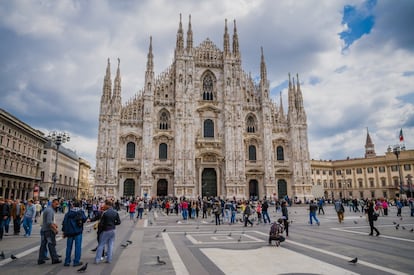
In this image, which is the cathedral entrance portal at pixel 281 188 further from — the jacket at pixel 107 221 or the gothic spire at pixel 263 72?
the jacket at pixel 107 221

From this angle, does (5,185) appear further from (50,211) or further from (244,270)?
(244,270)

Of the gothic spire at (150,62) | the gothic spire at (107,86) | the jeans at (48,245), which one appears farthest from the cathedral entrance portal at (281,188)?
the jeans at (48,245)

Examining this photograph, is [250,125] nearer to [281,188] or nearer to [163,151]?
[281,188]

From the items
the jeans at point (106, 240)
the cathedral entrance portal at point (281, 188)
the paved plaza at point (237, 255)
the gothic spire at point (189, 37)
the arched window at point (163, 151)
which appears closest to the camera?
the paved plaza at point (237, 255)

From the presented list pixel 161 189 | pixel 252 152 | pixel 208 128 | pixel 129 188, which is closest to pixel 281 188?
pixel 252 152

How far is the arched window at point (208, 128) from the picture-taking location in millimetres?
41625

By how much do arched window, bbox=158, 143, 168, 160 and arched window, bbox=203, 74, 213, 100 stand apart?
907cm

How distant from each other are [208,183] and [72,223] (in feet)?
111

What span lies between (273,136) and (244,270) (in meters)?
37.6

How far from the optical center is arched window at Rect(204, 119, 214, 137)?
41.6 meters

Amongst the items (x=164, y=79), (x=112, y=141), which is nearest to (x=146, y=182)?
(x=112, y=141)

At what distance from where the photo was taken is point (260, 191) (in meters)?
41.2

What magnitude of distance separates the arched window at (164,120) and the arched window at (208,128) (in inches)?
205

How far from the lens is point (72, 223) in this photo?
290 inches
